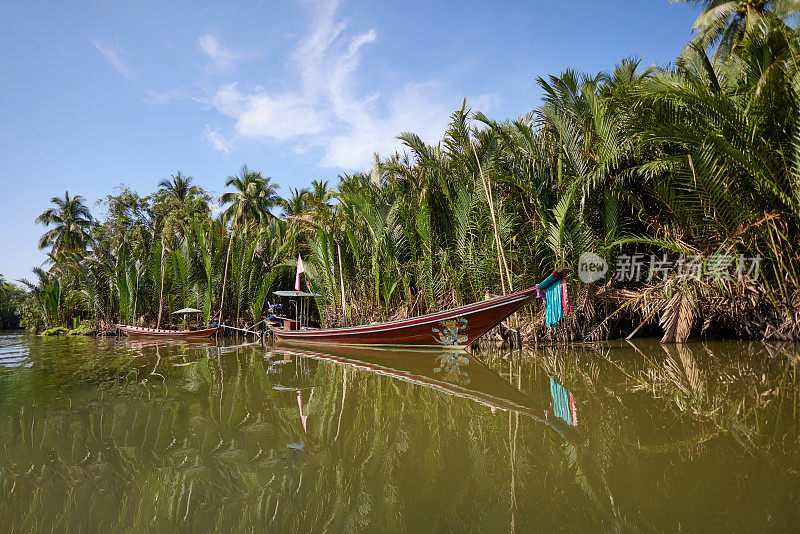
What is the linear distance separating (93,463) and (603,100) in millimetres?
9902

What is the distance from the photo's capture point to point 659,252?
9.70 meters

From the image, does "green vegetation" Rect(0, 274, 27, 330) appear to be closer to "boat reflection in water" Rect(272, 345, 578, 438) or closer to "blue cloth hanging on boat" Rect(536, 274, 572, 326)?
"boat reflection in water" Rect(272, 345, 578, 438)

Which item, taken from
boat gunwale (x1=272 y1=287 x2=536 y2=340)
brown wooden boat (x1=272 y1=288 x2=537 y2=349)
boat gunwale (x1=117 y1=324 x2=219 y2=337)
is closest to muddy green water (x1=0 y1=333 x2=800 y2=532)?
boat gunwale (x1=272 y1=287 x2=536 y2=340)

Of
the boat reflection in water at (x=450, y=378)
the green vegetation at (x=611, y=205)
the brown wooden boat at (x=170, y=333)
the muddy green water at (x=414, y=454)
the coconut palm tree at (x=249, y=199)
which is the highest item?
the coconut palm tree at (x=249, y=199)

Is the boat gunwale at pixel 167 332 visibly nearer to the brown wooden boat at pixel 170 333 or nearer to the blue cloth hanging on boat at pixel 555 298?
the brown wooden boat at pixel 170 333

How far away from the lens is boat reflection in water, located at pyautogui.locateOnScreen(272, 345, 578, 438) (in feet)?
13.1

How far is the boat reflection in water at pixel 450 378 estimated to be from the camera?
400 centimetres

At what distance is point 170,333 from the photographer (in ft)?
51.2

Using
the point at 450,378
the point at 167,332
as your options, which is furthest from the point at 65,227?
the point at 450,378

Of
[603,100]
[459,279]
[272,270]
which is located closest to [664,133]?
[603,100]

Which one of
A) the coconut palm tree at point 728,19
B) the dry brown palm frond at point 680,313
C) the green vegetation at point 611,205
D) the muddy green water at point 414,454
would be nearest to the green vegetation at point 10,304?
the green vegetation at point 611,205

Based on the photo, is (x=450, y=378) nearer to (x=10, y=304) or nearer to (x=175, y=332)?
(x=175, y=332)

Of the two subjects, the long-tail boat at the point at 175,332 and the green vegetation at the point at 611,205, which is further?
the long-tail boat at the point at 175,332

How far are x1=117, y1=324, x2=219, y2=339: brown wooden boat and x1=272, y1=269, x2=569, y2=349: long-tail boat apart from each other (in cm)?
574
